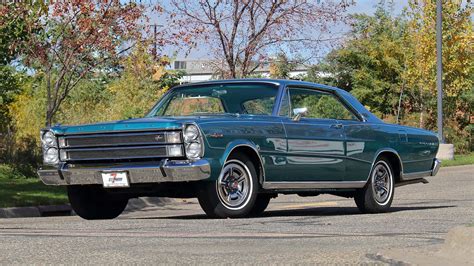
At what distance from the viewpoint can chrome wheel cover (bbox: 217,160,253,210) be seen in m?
10.4

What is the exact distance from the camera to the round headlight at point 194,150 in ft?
32.9

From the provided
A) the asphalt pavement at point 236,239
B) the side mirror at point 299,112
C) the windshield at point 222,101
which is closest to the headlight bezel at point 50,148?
the asphalt pavement at point 236,239

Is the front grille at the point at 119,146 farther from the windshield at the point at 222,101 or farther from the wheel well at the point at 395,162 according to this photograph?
the wheel well at the point at 395,162

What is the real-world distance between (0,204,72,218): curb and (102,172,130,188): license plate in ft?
16.2

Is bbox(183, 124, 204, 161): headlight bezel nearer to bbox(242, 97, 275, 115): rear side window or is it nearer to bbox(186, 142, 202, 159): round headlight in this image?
bbox(186, 142, 202, 159): round headlight

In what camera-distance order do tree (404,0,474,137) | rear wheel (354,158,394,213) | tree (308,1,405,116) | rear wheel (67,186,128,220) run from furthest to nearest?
1. tree (308,1,405,116)
2. tree (404,0,474,137)
3. rear wheel (354,158,394,213)
4. rear wheel (67,186,128,220)

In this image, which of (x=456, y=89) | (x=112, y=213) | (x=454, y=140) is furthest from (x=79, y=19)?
(x=454, y=140)

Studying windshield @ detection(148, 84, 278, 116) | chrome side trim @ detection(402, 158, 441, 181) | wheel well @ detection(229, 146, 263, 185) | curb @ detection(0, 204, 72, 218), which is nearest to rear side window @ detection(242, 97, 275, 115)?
windshield @ detection(148, 84, 278, 116)

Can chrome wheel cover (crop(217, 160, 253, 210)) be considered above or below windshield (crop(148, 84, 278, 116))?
below

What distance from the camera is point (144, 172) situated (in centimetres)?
1006

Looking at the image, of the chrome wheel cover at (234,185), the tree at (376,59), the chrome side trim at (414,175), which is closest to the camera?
the chrome wheel cover at (234,185)

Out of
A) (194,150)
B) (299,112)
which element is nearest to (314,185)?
(299,112)

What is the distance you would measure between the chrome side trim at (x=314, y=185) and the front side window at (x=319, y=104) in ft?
2.68

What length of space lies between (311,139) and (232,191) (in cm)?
143
